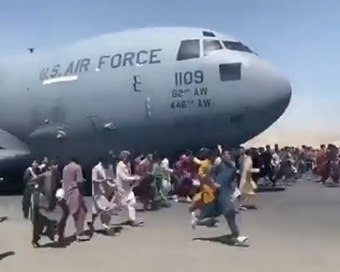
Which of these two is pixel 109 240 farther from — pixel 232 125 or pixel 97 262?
pixel 232 125

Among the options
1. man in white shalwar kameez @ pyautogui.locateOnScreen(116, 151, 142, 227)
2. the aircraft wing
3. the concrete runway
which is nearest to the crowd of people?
man in white shalwar kameez @ pyautogui.locateOnScreen(116, 151, 142, 227)

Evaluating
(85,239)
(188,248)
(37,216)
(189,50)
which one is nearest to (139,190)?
(189,50)

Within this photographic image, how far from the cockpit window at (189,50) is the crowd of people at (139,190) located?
2.88m

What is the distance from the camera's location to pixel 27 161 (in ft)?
70.0

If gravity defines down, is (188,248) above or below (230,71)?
below

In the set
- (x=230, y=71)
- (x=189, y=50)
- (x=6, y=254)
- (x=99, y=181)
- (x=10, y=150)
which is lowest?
(x=6, y=254)

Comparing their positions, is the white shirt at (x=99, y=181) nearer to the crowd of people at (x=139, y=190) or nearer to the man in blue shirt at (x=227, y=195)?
the crowd of people at (x=139, y=190)

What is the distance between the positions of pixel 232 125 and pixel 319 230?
5.91 metres

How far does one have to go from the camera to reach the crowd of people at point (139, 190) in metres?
11.6

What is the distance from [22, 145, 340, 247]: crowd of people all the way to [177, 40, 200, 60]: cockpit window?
288 centimetres

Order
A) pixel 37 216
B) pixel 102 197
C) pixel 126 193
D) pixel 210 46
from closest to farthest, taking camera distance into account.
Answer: pixel 37 216
pixel 102 197
pixel 126 193
pixel 210 46

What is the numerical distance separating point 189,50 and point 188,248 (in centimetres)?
907

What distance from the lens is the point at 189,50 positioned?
18.6 meters

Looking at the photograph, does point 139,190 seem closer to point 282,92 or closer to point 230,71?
point 230,71
